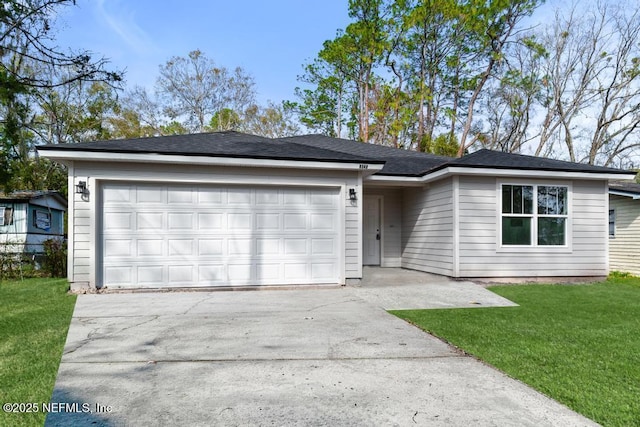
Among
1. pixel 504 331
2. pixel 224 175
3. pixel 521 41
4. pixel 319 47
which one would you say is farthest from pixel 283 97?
pixel 504 331

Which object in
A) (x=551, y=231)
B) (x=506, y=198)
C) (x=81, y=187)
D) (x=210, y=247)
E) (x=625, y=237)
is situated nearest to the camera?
(x=81, y=187)

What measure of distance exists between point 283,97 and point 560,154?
725 inches

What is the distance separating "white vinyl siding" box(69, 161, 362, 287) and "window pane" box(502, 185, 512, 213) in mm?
3468

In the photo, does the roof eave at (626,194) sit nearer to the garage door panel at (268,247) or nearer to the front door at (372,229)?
the front door at (372,229)

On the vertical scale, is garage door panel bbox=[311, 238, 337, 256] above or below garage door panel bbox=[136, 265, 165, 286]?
above

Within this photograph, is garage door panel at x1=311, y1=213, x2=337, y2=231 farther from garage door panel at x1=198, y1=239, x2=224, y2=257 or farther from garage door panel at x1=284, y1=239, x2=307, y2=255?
garage door panel at x1=198, y1=239, x2=224, y2=257

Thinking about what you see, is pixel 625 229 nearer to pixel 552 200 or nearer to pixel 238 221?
pixel 552 200

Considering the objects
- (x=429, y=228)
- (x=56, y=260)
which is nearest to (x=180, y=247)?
(x=56, y=260)

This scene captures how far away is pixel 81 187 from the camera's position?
24.6 feet

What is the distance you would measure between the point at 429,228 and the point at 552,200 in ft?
9.38

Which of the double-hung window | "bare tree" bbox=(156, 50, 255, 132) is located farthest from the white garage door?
"bare tree" bbox=(156, 50, 255, 132)

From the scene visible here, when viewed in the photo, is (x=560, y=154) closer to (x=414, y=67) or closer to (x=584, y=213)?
(x=414, y=67)

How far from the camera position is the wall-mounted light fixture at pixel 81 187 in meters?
7.49

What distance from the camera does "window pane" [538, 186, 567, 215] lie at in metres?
9.56
